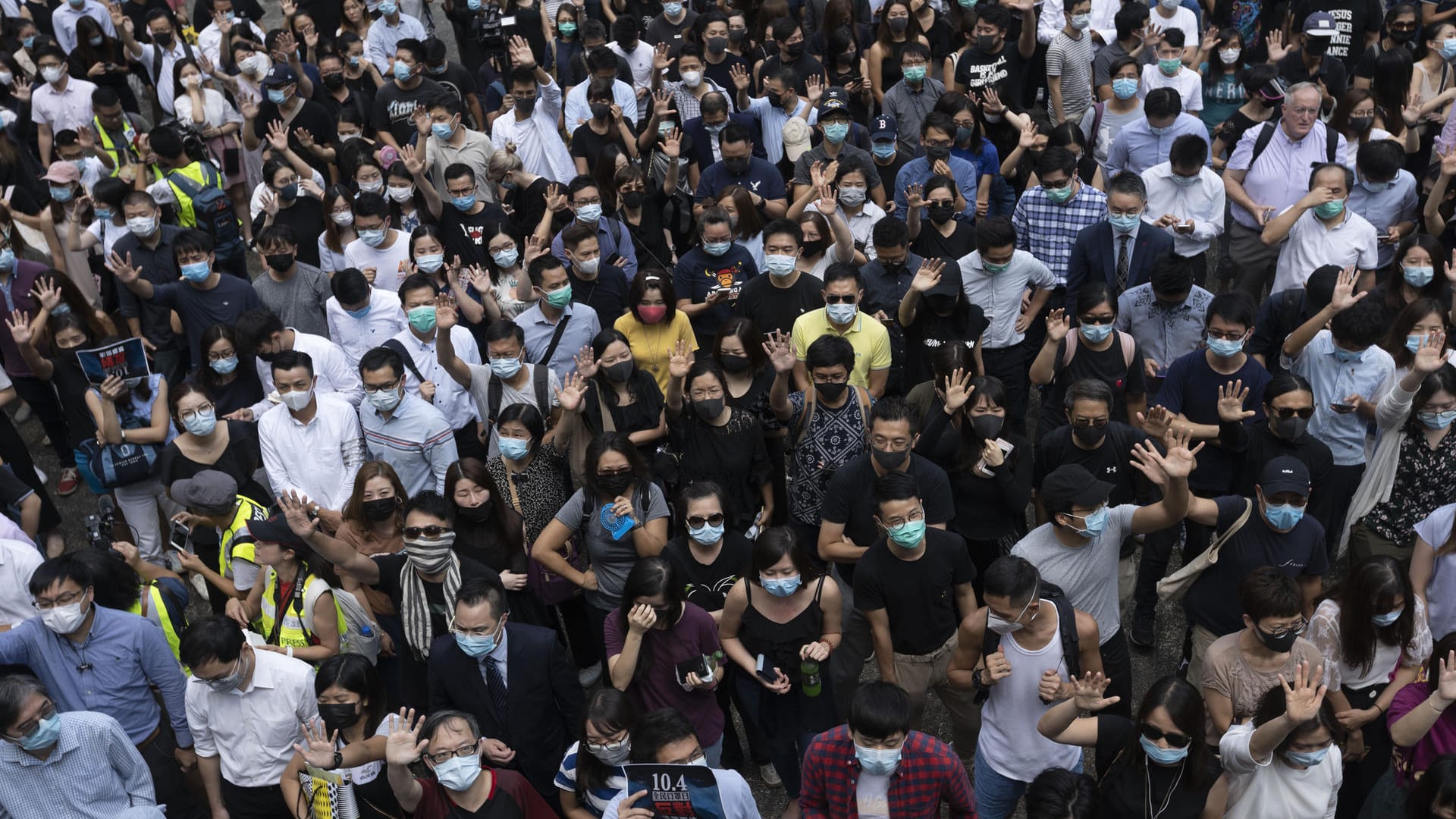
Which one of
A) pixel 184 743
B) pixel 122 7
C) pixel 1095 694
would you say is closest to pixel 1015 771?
pixel 1095 694

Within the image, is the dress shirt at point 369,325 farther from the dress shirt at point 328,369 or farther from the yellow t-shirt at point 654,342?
the yellow t-shirt at point 654,342

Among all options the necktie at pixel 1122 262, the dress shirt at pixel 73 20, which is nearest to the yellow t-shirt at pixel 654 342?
the necktie at pixel 1122 262

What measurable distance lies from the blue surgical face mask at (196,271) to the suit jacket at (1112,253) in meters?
5.89

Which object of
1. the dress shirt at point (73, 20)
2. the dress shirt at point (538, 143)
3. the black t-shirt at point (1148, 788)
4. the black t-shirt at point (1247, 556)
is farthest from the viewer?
the dress shirt at point (73, 20)

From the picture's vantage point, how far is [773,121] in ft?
37.9

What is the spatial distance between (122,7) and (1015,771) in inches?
544

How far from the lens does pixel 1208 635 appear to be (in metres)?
6.59

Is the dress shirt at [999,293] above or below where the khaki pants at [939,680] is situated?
above

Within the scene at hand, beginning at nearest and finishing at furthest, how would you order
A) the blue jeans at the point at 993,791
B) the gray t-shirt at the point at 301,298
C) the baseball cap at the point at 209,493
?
the blue jeans at the point at 993,791
the baseball cap at the point at 209,493
the gray t-shirt at the point at 301,298

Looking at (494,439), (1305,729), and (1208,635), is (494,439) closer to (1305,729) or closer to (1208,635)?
(1208,635)

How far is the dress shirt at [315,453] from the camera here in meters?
7.98

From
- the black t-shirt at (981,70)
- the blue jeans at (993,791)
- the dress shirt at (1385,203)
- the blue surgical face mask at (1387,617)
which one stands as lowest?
the blue jeans at (993,791)

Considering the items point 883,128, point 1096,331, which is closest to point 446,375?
point 1096,331

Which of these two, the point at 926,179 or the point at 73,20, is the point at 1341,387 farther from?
the point at 73,20
